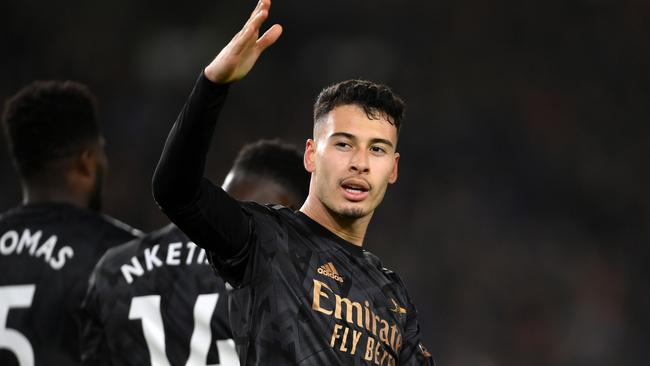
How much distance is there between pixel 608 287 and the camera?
891 cm

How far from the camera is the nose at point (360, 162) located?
8.38 feet

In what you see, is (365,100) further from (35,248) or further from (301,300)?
(35,248)

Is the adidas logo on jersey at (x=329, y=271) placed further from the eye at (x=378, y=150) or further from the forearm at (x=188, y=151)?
the forearm at (x=188, y=151)

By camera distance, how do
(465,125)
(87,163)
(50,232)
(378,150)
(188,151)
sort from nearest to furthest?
(188,151) → (378,150) → (50,232) → (87,163) → (465,125)

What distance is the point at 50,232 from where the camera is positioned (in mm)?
3898

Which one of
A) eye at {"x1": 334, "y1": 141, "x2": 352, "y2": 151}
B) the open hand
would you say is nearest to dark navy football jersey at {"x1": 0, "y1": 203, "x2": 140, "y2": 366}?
eye at {"x1": 334, "y1": 141, "x2": 352, "y2": 151}

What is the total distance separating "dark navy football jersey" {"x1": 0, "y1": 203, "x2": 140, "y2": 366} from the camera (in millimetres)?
3803

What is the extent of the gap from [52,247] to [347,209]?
1701mm

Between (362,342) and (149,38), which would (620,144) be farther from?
(362,342)

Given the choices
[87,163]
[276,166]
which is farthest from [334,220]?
[87,163]

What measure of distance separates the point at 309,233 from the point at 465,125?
7.73m

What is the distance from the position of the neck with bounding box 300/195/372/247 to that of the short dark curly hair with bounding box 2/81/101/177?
1748mm

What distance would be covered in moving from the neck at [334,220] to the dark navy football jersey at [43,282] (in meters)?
1.48

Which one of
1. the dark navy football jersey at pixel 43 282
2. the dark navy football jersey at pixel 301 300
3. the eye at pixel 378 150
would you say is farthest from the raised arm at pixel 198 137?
the dark navy football jersey at pixel 43 282
